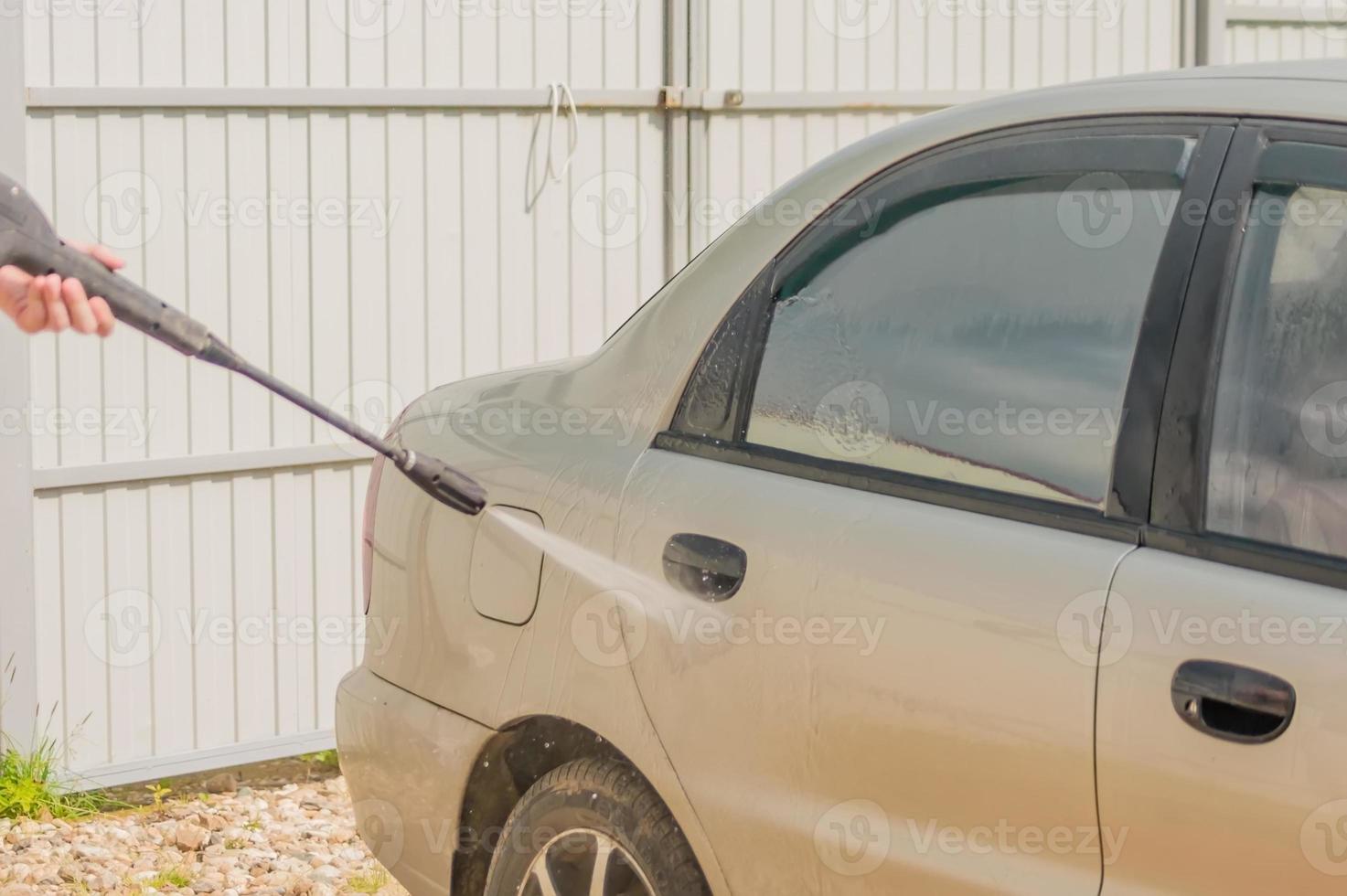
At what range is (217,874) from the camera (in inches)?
196

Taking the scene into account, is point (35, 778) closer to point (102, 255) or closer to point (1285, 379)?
point (102, 255)

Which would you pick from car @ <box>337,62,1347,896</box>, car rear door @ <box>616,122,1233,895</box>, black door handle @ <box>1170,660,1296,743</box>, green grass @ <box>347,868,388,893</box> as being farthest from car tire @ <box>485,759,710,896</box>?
green grass @ <box>347,868,388,893</box>

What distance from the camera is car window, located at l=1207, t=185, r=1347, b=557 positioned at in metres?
2.17

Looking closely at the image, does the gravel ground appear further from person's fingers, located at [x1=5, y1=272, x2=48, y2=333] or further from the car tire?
person's fingers, located at [x1=5, y1=272, x2=48, y2=333]

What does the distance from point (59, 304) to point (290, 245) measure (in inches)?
104

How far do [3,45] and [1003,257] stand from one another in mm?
3595

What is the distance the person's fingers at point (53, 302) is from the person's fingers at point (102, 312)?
0.05 metres

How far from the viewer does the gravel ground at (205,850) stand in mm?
4902

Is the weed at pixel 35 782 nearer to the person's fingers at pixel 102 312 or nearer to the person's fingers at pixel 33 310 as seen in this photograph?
the person's fingers at pixel 33 310

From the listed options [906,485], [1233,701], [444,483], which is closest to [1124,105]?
[906,485]

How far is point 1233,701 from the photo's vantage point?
207 cm

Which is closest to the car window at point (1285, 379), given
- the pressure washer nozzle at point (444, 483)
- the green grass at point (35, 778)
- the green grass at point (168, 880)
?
the pressure washer nozzle at point (444, 483)

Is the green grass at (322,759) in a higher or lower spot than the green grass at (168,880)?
higher

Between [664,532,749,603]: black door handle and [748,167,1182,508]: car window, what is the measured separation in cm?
20
